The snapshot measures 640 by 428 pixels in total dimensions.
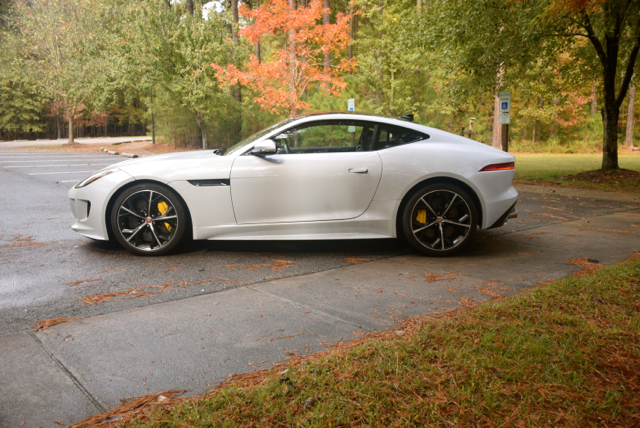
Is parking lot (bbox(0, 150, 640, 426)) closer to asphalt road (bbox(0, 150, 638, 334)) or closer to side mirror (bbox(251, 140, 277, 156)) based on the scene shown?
asphalt road (bbox(0, 150, 638, 334))

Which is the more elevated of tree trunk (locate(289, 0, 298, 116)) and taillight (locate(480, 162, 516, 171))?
tree trunk (locate(289, 0, 298, 116))

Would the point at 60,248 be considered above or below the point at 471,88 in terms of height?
below

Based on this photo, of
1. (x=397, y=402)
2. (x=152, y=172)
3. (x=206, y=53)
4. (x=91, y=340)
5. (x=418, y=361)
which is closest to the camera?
(x=397, y=402)

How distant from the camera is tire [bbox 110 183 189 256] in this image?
204 inches

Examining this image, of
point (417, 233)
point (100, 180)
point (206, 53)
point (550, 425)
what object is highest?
point (206, 53)

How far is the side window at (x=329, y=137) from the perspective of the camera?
5289mm

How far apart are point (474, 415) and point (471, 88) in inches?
500

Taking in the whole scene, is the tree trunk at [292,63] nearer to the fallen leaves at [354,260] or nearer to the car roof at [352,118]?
the car roof at [352,118]

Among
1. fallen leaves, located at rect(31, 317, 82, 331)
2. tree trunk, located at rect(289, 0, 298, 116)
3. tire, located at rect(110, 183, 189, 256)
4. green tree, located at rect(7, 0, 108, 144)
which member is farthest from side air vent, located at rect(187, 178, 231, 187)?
green tree, located at rect(7, 0, 108, 144)

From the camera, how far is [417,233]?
5277mm

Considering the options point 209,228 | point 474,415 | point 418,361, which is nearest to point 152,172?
point 209,228

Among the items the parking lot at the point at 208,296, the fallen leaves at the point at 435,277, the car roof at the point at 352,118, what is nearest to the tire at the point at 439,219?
the parking lot at the point at 208,296

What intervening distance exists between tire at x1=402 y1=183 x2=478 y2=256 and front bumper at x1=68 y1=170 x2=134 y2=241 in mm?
2950

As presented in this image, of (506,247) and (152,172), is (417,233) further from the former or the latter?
(152,172)
